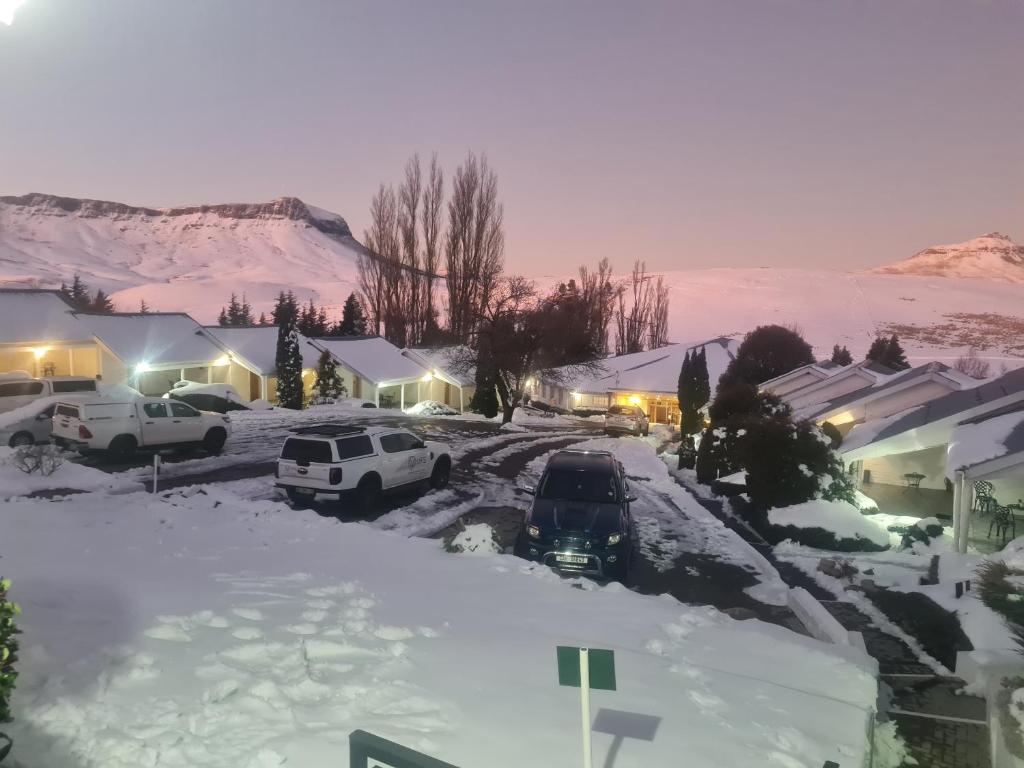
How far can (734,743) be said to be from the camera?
5.24m

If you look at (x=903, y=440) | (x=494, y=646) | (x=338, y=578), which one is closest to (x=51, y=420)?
(x=338, y=578)

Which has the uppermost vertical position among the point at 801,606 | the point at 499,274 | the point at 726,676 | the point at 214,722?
the point at 499,274

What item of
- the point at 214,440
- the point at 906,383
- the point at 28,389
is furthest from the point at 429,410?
the point at 906,383

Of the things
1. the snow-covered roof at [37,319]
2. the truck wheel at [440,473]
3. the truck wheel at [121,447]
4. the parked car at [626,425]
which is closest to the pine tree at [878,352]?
the parked car at [626,425]

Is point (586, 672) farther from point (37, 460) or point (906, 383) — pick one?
point (906, 383)

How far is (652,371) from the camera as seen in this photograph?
56812 mm

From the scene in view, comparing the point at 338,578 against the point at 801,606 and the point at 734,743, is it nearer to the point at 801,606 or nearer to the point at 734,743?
Answer: the point at 734,743

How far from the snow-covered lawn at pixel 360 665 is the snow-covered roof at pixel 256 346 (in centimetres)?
3662

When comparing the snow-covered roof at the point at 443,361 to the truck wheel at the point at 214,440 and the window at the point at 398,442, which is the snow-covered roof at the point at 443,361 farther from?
the window at the point at 398,442

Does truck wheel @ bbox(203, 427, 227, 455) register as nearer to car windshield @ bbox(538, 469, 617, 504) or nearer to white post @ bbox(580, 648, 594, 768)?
car windshield @ bbox(538, 469, 617, 504)

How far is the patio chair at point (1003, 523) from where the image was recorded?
16234 millimetres

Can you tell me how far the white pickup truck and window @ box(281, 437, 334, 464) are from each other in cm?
698

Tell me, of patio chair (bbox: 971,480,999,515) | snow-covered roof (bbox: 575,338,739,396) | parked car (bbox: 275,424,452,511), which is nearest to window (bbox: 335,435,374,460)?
parked car (bbox: 275,424,452,511)

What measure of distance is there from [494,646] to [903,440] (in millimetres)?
18679
